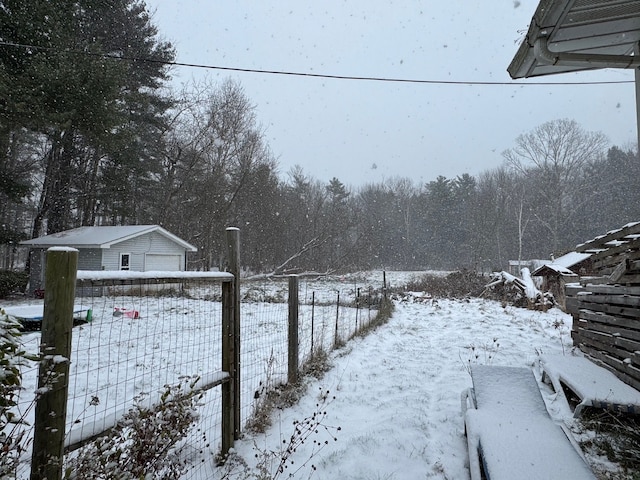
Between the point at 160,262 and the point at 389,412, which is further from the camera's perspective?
the point at 160,262

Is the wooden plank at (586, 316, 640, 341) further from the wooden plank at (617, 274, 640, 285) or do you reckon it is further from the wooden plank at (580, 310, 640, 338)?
the wooden plank at (617, 274, 640, 285)

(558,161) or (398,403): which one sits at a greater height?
(558,161)

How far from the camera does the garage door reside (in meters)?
18.8

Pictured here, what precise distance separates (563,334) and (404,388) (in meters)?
5.03

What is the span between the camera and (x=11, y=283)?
634 inches

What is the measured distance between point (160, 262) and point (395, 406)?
18136 millimetres

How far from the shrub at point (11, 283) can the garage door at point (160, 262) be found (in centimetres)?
528

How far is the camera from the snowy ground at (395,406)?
283 cm

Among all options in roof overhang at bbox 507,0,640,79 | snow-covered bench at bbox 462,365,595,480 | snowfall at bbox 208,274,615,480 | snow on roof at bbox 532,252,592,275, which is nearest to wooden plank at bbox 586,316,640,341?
snowfall at bbox 208,274,615,480

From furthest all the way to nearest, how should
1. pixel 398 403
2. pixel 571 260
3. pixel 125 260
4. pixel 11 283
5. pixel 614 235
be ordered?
1. pixel 125 260
2. pixel 11 283
3. pixel 571 260
4. pixel 614 235
5. pixel 398 403

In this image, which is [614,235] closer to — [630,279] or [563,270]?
[630,279]

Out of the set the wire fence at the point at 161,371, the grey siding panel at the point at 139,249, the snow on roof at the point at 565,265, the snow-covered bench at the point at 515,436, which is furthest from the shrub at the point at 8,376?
the grey siding panel at the point at 139,249

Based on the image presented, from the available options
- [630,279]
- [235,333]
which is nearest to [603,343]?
[630,279]

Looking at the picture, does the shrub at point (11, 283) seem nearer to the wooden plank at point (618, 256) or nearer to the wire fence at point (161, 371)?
the wire fence at point (161, 371)
